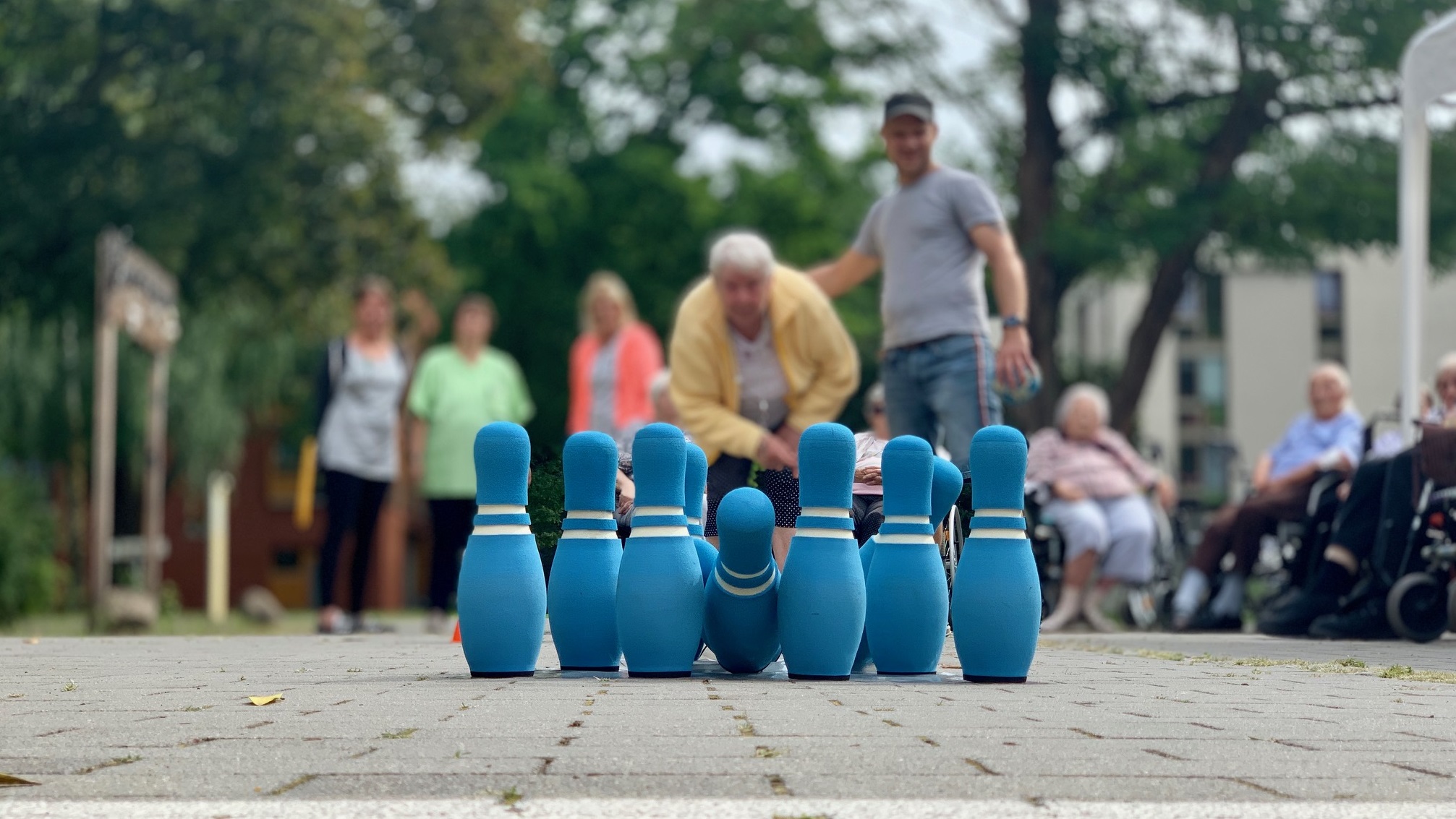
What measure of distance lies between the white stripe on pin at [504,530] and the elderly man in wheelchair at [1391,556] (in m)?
4.79

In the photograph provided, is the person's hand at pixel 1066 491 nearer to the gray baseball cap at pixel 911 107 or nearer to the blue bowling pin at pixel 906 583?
the gray baseball cap at pixel 911 107

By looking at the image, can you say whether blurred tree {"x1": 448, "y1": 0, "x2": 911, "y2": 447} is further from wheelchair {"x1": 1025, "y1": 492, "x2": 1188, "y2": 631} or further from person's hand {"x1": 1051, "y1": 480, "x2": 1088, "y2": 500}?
person's hand {"x1": 1051, "y1": 480, "x2": 1088, "y2": 500}

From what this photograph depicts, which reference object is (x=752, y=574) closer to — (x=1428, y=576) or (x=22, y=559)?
(x=1428, y=576)

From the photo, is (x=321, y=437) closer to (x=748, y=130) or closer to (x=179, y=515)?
(x=748, y=130)

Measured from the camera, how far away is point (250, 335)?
30094mm

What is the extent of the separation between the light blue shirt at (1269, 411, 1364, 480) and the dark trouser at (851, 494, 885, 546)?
19.9 feet

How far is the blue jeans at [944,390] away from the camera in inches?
310

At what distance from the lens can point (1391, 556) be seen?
9.21m

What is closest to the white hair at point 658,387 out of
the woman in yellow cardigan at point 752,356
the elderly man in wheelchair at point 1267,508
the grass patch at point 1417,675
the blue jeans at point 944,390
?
the blue jeans at point 944,390

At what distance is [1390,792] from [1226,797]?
0.29m

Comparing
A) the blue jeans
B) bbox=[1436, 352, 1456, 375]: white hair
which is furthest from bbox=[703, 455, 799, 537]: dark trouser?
bbox=[1436, 352, 1456, 375]: white hair

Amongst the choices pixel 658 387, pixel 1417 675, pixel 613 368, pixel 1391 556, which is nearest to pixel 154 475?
pixel 613 368

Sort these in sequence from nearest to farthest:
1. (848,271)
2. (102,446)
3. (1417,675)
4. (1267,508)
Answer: (1417,675) < (848,271) < (1267,508) < (102,446)

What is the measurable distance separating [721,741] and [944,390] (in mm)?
4350
